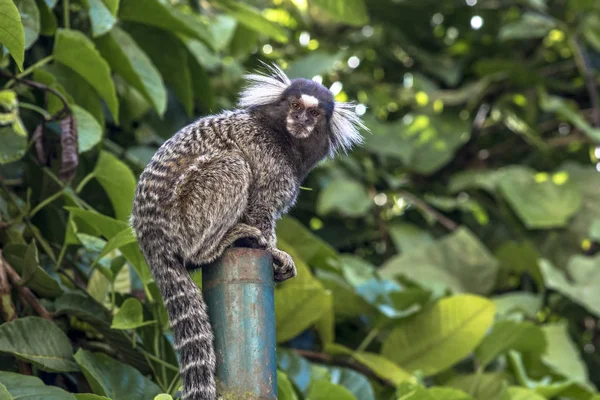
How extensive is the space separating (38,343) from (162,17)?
1.39 meters

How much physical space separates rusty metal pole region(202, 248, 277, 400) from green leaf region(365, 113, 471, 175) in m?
3.05

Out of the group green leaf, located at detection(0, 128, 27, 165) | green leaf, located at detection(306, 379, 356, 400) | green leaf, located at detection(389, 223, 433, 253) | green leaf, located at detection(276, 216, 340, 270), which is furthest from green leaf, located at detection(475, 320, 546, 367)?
green leaf, located at detection(0, 128, 27, 165)

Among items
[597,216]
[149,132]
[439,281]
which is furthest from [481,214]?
[149,132]

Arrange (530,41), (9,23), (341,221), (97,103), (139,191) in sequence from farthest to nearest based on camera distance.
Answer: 1. (530,41)
2. (341,221)
3. (97,103)
4. (139,191)
5. (9,23)

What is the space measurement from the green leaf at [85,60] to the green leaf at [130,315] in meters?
0.77

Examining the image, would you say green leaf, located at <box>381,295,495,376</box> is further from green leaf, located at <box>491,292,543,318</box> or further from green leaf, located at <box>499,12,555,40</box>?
green leaf, located at <box>499,12,555,40</box>

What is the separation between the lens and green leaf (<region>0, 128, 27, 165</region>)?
2742 mm

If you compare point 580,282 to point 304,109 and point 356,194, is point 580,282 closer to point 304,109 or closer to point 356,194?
point 356,194

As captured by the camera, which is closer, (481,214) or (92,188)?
(92,188)

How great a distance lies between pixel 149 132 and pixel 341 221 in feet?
4.75

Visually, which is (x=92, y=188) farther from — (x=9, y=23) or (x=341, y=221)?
(x=341, y=221)

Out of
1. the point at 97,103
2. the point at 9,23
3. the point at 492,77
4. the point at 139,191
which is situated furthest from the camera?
the point at 492,77

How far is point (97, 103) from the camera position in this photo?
3145 mm

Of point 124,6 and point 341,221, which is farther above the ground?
point 124,6
